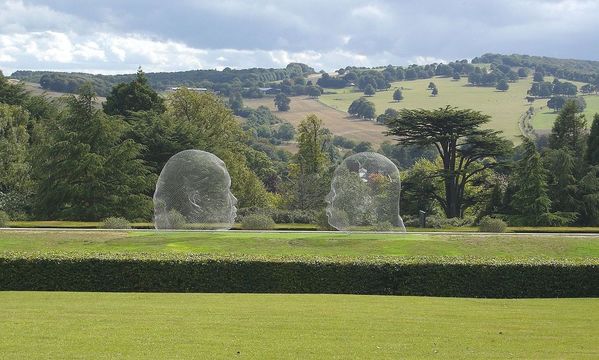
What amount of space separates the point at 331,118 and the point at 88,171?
9731 centimetres

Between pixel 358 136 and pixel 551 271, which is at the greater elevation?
pixel 551 271

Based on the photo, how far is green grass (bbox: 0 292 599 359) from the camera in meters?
12.0

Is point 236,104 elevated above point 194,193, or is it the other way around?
point 194,193

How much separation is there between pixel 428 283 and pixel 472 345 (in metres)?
8.51

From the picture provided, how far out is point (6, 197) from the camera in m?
48.2

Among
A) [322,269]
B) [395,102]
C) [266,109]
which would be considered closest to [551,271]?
[322,269]

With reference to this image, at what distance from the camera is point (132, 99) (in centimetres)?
5669

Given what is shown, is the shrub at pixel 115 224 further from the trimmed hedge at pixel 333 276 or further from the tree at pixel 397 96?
the tree at pixel 397 96

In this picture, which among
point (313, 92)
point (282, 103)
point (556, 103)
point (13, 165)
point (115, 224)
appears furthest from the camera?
point (313, 92)

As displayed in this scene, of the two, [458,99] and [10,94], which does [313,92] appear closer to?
[458,99]

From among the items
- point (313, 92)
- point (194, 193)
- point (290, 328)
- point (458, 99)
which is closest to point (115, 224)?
point (194, 193)

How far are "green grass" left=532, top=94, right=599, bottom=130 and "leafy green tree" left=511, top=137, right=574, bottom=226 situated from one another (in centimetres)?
7474

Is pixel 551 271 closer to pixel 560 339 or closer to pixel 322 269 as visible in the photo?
pixel 322 269

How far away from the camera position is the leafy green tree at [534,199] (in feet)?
145
